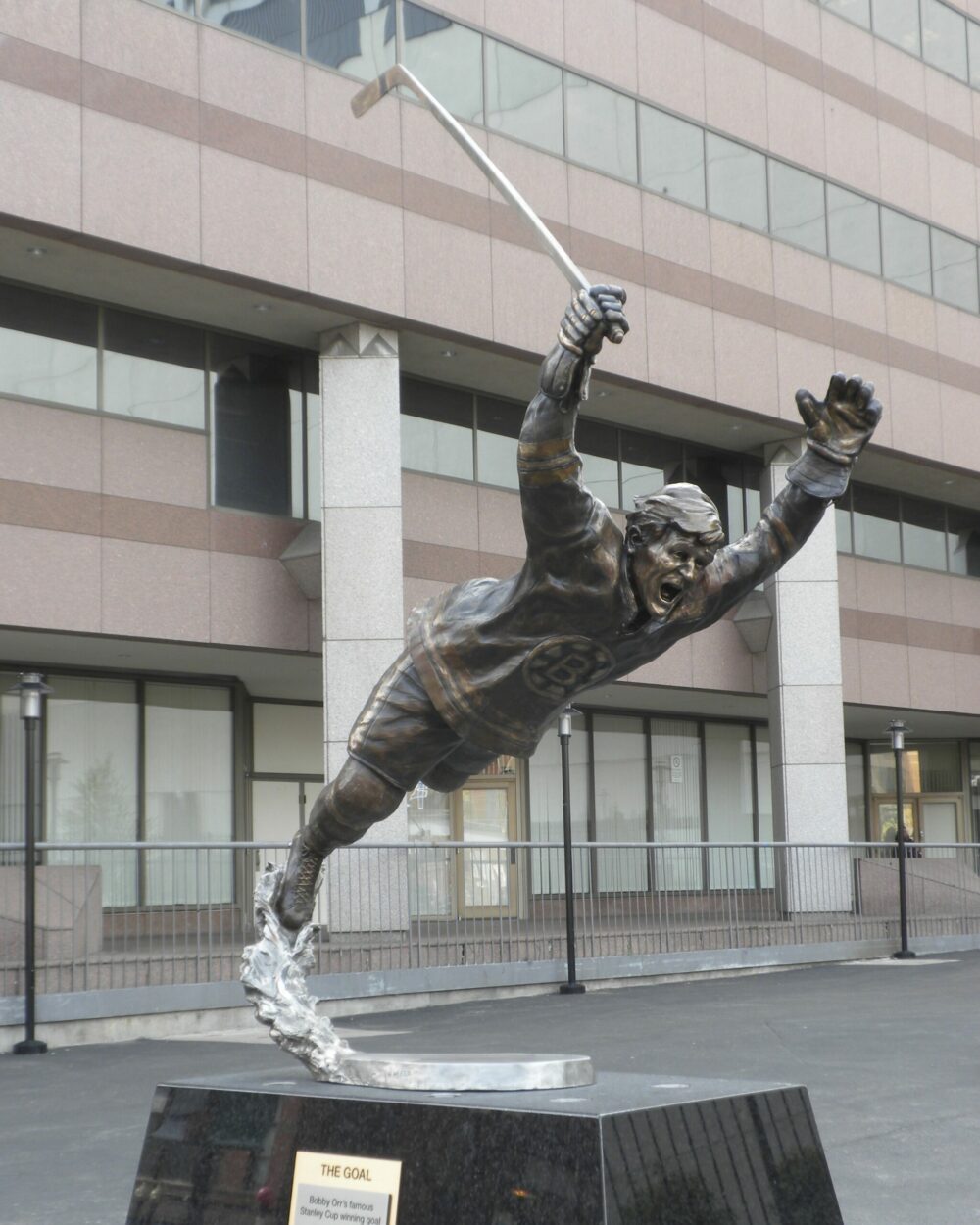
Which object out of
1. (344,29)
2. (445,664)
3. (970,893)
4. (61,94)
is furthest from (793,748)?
(445,664)

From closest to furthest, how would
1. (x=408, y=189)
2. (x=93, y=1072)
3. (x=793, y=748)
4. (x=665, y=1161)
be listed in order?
1. (x=665, y=1161)
2. (x=93, y=1072)
3. (x=408, y=189)
4. (x=793, y=748)

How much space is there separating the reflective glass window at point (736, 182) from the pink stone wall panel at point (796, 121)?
720 mm

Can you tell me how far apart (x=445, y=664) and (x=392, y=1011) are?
39.8 feet

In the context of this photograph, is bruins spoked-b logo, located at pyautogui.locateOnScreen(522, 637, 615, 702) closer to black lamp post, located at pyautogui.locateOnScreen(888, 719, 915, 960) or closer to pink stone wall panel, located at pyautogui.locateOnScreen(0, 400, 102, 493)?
pink stone wall panel, located at pyautogui.locateOnScreen(0, 400, 102, 493)

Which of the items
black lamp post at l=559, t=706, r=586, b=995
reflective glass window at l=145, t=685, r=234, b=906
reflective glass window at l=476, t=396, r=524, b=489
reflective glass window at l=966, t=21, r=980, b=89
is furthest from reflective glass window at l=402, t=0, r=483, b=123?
reflective glass window at l=966, t=21, r=980, b=89

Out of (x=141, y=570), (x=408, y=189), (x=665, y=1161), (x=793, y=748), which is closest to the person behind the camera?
(x=665, y=1161)

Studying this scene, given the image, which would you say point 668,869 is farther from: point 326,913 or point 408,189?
point 408,189

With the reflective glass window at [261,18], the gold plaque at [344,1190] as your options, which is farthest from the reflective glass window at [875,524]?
the gold plaque at [344,1190]

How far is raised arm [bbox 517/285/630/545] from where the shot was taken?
496cm

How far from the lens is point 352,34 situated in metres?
20.8

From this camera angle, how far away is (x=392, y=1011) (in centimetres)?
1722

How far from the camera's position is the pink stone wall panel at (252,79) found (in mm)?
19297

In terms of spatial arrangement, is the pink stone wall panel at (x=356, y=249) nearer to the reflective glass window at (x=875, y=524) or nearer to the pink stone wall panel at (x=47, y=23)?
the pink stone wall panel at (x=47, y=23)

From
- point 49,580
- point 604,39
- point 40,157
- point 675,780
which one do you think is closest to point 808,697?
point 675,780
